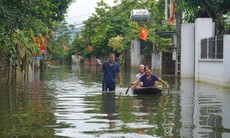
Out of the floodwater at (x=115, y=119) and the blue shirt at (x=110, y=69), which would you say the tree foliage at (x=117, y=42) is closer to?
the blue shirt at (x=110, y=69)

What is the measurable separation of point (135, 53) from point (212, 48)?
28.5 metres

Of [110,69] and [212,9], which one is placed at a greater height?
[212,9]

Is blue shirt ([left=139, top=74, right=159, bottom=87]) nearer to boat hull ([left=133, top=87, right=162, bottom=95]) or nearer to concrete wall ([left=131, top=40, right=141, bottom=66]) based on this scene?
boat hull ([left=133, top=87, right=162, bottom=95])

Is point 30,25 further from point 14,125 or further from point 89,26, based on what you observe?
point 89,26

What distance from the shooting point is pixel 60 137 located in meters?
7.53

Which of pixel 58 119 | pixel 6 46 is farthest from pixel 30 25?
pixel 6 46

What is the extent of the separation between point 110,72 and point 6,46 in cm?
799

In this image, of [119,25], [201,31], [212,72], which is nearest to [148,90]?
[212,72]

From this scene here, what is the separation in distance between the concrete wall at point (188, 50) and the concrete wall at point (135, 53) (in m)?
21.5

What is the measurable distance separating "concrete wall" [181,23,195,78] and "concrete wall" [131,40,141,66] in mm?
21544

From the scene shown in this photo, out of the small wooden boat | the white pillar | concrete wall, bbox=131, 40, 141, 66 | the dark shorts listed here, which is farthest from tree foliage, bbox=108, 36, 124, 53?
the small wooden boat

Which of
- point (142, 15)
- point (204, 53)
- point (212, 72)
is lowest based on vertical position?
point (212, 72)

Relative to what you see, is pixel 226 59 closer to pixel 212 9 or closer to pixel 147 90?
pixel 147 90

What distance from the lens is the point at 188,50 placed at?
95.8 ft
